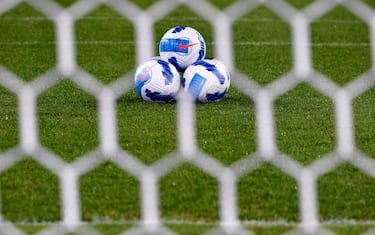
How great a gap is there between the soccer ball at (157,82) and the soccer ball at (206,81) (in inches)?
3.0

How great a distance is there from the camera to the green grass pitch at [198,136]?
12.5 feet

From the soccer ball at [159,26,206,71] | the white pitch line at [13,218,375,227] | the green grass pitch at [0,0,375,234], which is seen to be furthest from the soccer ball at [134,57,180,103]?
the white pitch line at [13,218,375,227]

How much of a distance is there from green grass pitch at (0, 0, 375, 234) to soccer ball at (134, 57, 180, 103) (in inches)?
2.6

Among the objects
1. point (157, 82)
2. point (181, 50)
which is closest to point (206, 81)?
point (157, 82)

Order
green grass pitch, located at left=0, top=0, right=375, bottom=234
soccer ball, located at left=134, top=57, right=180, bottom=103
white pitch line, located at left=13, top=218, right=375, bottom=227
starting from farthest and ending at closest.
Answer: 1. soccer ball, located at left=134, top=57, right=180, bottom=103
2. green grass pitch, located at left=0, top=0, right=375, bottom=234
3. white pitch line, located at left=13, top=218, right=375, bottom=227

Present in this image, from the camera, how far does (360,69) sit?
7.76 meters

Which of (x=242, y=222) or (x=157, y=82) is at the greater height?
(x=157, y=82)

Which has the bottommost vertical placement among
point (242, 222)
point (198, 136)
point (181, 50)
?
point (242, 222)

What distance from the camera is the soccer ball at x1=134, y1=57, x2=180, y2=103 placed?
5.98 meters

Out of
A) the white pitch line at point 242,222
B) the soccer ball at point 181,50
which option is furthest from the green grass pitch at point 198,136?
the soccer ball at point 181,50

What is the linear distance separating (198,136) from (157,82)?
0.93 meters

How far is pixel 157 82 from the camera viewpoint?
19.7ft

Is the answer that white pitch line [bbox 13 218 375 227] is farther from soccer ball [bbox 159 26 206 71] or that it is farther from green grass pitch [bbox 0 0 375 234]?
soccer ball [bbox 159 26 206 71]

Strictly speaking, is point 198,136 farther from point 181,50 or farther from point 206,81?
point 181,50
